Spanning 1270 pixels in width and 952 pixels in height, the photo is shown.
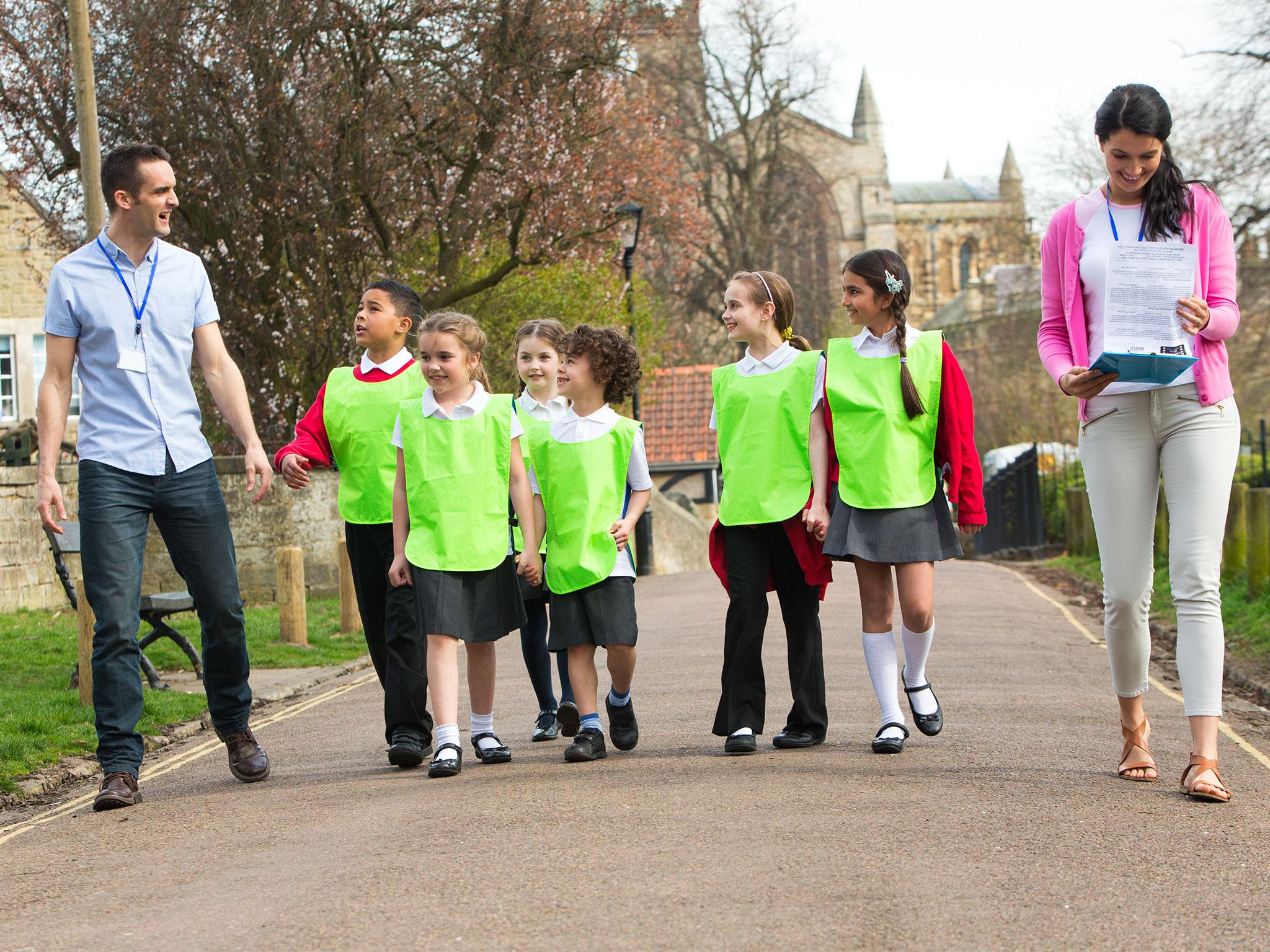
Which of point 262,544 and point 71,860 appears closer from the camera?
point 71,860

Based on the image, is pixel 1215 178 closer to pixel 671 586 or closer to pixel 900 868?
pixel 671 586

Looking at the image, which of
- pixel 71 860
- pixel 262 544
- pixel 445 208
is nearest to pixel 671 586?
pixel 262 544

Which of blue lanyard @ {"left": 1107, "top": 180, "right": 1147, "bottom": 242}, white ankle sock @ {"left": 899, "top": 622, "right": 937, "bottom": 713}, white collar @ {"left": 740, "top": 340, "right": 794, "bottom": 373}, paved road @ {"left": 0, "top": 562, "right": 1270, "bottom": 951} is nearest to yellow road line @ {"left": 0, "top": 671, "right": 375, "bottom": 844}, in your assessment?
paved road @ {"left": 0, "top": 562, "right": 1270, "bottom": 951}

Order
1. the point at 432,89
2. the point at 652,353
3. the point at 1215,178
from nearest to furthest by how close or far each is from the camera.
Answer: the point at 432,89 → the point at 1215,178 → the point at 652,353

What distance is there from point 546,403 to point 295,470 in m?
1.30

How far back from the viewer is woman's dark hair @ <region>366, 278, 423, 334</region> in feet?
20.9

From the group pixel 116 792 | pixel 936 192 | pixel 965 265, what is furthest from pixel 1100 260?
pixel 936 192

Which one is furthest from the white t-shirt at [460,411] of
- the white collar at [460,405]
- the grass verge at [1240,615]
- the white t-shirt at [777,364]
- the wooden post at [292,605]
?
the wooden post at [292,605]

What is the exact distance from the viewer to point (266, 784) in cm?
601

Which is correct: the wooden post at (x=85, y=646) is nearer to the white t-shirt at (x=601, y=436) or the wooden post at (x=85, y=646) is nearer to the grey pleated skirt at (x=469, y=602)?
the grey pleated skirt at (x=469, y=602)

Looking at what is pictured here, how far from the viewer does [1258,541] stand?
12.1 m

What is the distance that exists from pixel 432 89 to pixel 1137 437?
50.7ft

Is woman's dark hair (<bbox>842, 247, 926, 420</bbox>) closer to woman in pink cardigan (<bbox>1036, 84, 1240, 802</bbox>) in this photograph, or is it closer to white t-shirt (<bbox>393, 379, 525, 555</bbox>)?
woman in pink cardigan (<bbox>1036, 84, 1240, 802</bbox>)

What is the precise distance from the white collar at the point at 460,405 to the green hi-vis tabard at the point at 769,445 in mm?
876
